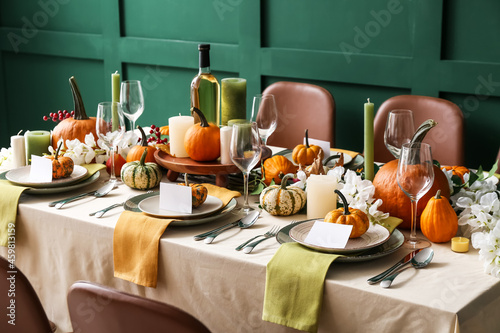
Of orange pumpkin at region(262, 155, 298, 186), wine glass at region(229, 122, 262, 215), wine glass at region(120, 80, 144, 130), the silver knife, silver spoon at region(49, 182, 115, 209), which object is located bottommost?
the silver knife

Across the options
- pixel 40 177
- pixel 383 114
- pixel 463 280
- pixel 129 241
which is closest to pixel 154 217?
pixel 129 241

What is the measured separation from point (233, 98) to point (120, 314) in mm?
1128

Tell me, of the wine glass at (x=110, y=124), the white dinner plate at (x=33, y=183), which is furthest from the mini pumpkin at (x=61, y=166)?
the wine glass at (x=110, y=124)

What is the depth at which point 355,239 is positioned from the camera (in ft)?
4.76

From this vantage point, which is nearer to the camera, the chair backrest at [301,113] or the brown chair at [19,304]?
the brown chair at [19,304]

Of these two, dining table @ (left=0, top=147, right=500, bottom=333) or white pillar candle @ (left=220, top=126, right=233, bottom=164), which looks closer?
dining table @ (left=0, top=147, right=500, bottom=333)

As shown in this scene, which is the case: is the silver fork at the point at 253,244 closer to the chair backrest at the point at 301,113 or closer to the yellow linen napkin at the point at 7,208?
the yellow linen napkin at the point at 7,208

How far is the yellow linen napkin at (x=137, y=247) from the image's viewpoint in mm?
1564

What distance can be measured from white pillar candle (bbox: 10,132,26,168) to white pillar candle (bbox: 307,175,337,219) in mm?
1045

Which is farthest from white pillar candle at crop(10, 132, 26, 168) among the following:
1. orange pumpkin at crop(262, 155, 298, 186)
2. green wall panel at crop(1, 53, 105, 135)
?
green wall panel at crop(1, 53, 105, 135)

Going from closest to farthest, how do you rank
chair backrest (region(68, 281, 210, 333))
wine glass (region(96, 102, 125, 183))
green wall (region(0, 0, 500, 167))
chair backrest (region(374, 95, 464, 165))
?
chair backrest (region(68, 281, 210, 333)) → wine glass (region(96, 102, 125, 183)) → chair backrest (region(374, 95, 464, 165)) → green wall (region(0, 0, 500, 167))

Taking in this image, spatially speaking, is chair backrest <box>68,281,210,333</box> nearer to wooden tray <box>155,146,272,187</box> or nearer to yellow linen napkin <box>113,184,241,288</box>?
yellow linen napkin <box>113,184,241,288</box>

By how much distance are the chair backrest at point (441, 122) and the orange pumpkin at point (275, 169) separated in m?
0.80

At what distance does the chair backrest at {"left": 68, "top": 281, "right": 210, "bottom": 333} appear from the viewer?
3.32ft
